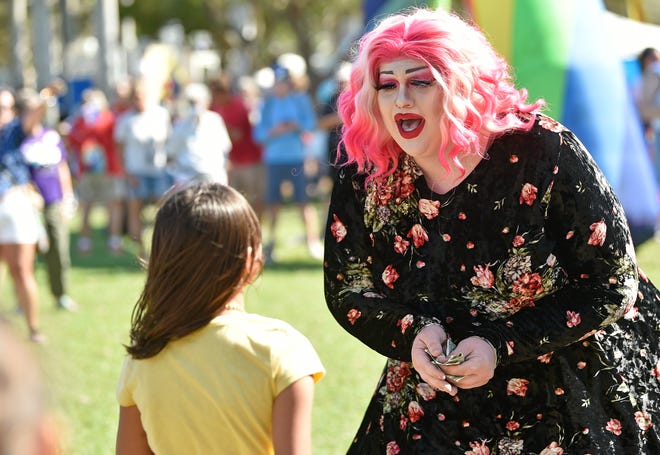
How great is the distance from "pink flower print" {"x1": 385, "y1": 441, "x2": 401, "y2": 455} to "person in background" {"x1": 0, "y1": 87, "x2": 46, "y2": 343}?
15.3 ft

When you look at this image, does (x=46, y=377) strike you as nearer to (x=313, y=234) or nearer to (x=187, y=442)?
(x=187, y=442)

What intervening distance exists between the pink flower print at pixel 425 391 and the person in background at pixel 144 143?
8.74 m

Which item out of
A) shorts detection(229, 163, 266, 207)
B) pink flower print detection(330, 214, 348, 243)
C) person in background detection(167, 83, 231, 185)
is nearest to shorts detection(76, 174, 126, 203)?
shorts detection(229, 163, 266, 207)

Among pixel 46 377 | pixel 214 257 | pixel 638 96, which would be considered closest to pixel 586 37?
pixel 638 96

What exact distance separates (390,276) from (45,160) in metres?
5.38

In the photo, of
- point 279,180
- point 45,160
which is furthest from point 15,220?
point 279,180

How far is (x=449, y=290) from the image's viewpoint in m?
2.54

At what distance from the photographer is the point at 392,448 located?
8.72ft

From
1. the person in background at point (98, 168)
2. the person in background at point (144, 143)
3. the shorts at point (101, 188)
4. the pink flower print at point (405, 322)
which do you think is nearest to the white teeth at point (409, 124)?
the pink flower print at point (405, 322)

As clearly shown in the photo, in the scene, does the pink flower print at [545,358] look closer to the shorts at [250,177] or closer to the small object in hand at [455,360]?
the small object in hand at [455,360]

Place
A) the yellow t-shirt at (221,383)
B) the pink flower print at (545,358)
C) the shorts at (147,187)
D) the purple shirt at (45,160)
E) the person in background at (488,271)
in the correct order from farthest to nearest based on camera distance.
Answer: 1. the shorts at (147,187)
2. the purple shirt at (45,160)
3. the pink flower print at (545,358)
4. the person in background at (488,271)
5. the yellow t-shirt at (221,383)

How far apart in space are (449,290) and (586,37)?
159 inches

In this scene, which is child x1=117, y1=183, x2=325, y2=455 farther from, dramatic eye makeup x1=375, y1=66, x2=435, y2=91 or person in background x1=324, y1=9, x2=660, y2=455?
dramatic eye makeup x1=375, y1=66, x2=435, y2=91

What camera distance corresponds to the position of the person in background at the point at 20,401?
2.68 ft
